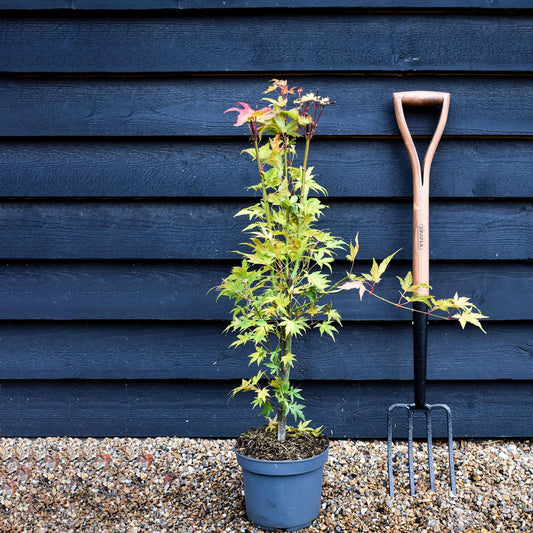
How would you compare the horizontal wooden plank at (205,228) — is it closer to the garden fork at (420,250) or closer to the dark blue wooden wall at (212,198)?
the dark blue wooden wall at (212,198)

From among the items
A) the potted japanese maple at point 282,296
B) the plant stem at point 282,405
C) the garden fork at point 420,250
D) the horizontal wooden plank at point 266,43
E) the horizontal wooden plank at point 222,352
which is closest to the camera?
the potted japanese maple at point 282,296

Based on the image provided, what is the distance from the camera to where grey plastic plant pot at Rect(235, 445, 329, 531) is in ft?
5.22

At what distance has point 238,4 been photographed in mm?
1957

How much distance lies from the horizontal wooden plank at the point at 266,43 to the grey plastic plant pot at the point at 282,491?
4.60ft

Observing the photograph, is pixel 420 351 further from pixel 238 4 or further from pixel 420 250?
pixel 238 4

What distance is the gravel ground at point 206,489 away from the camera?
1.71 meters

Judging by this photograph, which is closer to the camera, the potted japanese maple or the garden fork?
the potted japanese maple

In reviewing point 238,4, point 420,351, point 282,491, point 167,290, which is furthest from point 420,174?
point 282,491

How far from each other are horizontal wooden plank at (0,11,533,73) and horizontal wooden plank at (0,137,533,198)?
0.92ft

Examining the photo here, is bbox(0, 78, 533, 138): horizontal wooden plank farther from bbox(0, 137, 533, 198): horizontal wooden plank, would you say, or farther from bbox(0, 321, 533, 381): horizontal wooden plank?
bbox(0, 321, 533, 381): horizontal wooden plank

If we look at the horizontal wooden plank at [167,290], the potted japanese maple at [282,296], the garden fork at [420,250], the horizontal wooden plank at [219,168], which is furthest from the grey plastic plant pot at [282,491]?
the horizontal wooden plank at [219,168]

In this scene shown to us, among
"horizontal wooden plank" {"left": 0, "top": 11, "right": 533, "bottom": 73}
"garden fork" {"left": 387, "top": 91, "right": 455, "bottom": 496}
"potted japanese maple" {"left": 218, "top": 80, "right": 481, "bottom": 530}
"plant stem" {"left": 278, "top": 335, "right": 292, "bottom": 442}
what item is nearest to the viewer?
"potted japanese maple" {"left": 218, "top": 80, "right": 481, "bottom": 530}

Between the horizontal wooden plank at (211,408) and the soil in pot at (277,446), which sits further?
the horizontal wooden plank at (211,408)

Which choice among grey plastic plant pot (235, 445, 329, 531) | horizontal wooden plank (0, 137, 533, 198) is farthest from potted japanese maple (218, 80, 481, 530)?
horizontal wooden plank (0, 137, 533, 198)
